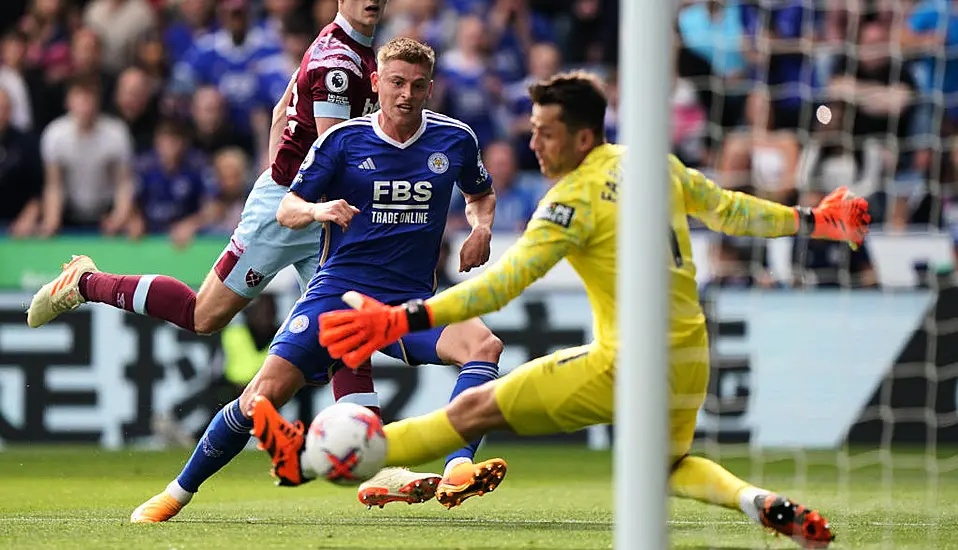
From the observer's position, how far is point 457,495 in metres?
6.38

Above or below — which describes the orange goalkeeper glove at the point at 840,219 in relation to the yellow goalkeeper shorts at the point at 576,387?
above

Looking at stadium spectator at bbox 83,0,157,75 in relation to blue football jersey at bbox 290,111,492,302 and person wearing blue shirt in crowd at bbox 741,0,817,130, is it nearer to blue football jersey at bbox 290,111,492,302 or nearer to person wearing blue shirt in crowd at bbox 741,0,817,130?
person wearing blue shirt in crowd at bbox 741,0,817,130

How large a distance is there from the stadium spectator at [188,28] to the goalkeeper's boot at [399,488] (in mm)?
7696

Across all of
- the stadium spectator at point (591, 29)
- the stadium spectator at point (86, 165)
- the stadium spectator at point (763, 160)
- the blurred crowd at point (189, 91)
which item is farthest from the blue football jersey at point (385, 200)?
the stadium spectator at point (591, 29)

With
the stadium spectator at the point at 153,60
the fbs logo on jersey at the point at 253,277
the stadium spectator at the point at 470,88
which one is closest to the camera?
the fbs logo on jersey at the point at 253,277

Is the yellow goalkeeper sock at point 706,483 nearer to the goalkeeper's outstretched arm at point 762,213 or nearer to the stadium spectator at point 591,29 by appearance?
the goalkeeper's outstretched arm at point 762,213

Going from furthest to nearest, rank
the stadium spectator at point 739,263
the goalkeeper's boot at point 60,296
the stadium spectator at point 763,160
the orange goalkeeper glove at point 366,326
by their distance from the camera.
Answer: the stadium spectator at point 739,263
the stadium spectator at point 763,160
the goalkeeper's boot at point 60,296
the orange goalkeeper glove at point 366,326

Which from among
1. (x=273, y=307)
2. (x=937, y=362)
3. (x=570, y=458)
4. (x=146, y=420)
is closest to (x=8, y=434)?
(x=146, y=420)

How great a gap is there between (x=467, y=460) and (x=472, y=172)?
1.37 m

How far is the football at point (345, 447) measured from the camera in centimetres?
532

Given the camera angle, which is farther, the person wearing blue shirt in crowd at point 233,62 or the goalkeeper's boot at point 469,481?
the person wearing blue shirt in crowd at point 233,62

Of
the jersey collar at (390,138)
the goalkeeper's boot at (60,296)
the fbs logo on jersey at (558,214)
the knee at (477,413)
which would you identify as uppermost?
the jersey collar at (390,138)

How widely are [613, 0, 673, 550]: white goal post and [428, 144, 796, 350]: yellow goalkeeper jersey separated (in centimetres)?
102

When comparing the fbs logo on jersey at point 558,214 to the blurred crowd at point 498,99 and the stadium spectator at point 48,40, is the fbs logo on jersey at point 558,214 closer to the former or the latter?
the blurred crowd at point 498,99
